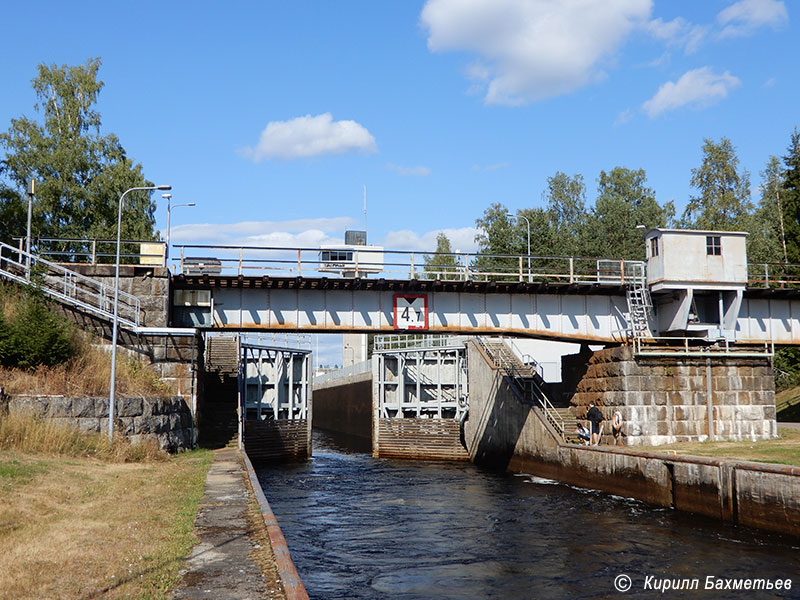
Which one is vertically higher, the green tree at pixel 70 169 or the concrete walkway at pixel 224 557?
the green tree at pixel 70 169

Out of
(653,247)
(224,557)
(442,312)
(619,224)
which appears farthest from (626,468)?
(619,224)

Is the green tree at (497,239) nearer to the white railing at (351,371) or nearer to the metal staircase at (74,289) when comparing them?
the white railing at (351,371)

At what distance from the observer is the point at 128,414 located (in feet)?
80.2

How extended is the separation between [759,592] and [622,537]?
16.6 feet

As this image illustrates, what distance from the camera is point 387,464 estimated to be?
38969 millimetres

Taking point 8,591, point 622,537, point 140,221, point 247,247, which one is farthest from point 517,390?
point 140,221

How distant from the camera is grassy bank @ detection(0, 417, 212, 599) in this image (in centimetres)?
935

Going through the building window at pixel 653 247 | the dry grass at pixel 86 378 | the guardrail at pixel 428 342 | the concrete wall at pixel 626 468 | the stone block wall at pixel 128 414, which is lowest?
the concrete wall at pixel 626 468

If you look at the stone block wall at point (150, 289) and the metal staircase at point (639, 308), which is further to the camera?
the metal staircase at point (639, 308)

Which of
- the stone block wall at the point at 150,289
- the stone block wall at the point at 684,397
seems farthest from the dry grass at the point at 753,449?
the stone block wall at the point at 150,289

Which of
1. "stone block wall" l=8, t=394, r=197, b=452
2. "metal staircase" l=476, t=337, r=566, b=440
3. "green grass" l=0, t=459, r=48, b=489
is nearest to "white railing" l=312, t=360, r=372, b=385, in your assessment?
"metal staircase" l=476, t=337, r=566, b=440

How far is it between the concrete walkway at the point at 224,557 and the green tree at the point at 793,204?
5372cm

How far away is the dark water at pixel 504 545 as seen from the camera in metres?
13.9

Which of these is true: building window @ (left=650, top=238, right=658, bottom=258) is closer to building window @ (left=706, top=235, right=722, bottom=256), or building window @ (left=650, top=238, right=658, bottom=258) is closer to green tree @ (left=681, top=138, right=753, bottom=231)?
building window @ (left=706, top=235, right=722, bottom=256)
